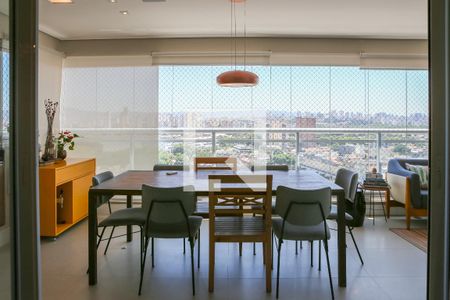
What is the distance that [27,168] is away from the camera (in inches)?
46.9

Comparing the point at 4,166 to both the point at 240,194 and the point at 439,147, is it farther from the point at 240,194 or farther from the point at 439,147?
the point at 240,194

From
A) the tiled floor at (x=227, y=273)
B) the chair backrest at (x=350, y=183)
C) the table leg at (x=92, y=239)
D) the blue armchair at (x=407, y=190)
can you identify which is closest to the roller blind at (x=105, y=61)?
the tiled floor at (x=227, y=273)

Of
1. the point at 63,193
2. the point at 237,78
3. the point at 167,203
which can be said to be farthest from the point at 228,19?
the point at 63,193

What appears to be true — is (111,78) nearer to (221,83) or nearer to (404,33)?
(221,83)

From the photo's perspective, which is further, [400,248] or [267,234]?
[400,248]

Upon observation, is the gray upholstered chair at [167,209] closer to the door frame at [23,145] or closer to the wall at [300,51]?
the door frame at [23,145]

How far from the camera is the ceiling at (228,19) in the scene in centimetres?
389

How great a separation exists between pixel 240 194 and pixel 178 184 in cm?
67

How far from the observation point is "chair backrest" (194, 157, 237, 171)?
4031 mm

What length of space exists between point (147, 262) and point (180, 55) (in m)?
3.08

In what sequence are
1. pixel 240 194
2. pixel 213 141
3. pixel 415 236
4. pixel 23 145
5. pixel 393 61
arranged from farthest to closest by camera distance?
pixel 213 141
pixel 393 61
pixel 415 236
pixel 240 194
pixel 23 145

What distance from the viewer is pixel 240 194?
265cm

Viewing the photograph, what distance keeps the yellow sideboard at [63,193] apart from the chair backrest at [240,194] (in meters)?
2.00

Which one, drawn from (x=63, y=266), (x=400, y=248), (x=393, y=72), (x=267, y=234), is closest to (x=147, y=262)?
(x=63, y=266)
